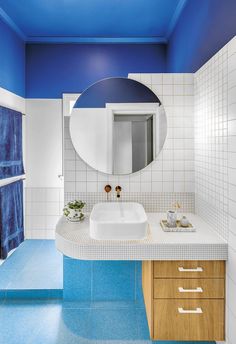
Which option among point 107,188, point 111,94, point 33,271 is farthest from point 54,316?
point 111,94

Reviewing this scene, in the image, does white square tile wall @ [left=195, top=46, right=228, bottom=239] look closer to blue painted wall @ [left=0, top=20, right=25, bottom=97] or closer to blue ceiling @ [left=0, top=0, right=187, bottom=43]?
blue ceiling @ [left=0, top=0, right=187, bottom=43]

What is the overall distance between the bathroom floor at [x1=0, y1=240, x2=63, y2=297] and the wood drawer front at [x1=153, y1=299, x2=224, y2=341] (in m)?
1.08

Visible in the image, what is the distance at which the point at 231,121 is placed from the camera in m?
1.68

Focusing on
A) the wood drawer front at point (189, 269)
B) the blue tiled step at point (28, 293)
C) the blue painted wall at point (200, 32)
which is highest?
the blue painted wall at point (200, 32)

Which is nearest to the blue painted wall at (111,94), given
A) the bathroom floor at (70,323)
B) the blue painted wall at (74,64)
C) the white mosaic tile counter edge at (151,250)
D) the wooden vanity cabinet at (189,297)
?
the white mosaic tile counter edge at (151,250)

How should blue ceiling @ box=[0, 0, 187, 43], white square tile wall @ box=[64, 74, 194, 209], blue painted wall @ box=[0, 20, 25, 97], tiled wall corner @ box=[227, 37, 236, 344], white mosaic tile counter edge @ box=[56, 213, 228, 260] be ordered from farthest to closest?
1. blue painted wall @ box=[0, 20, 25, 97]
2. blue ceiling @ box=[0, 0, 187, 43]
3. white square tile wall @ box=[64, 74, 194, 209]
4. white mosaic tile counter edge @ box=[56, 213, 228, 260]
5. tiled wall corner @ box=[227, 37, 236, 344]

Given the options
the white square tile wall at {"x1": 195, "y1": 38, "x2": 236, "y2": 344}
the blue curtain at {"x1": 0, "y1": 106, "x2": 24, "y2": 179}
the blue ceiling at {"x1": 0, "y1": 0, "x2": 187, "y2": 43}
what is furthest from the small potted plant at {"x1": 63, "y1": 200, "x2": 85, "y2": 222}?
the blue ceiling at {"x1": 0, "y1": 0, "x2": 187, "y2": 43}

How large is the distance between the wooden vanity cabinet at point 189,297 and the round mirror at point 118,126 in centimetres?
98

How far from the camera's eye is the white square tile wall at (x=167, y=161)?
2475 mm

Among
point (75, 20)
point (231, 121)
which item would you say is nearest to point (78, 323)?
point (231, 121)

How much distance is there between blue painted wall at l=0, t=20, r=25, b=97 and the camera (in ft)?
11.0

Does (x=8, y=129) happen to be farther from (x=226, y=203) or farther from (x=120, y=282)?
(x=226, y=203)

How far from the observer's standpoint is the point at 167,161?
2.52m

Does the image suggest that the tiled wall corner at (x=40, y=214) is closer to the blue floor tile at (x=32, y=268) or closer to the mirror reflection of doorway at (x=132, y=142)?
the blue floor tile at (x=32, y=268)
